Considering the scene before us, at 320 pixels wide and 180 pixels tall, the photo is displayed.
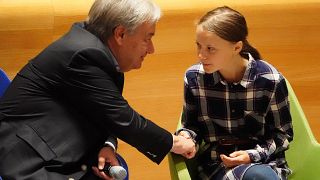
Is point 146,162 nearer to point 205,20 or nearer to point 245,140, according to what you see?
point 245,140

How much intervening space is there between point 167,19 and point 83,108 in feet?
3.01

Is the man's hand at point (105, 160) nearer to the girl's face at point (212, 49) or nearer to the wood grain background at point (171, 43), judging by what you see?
the girl's face at point (212, 49)

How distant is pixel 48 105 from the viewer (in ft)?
4.99

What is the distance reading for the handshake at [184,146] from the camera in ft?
5.19

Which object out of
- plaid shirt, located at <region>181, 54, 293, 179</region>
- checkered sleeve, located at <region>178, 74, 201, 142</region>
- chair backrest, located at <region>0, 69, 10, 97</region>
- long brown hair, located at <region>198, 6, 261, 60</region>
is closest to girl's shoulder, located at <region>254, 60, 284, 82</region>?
plaid shirt, located at <region>181, 54, 293, 179</region>

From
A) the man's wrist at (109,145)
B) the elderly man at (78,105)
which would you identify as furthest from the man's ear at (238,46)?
the man's wrist at (109,145)

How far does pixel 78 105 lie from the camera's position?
1545mm

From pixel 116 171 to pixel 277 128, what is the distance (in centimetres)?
56

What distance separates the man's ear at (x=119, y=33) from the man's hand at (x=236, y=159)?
0.50 metres

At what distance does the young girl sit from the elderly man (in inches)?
6.4

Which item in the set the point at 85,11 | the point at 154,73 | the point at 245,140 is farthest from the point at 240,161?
the point at 85,11

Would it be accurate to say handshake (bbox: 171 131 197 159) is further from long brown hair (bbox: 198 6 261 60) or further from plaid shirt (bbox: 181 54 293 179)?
long brown hair (bbox: 198 6 261 60)

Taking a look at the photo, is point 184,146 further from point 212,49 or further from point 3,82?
point 3,82

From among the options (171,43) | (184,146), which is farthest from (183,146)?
(171,43)
